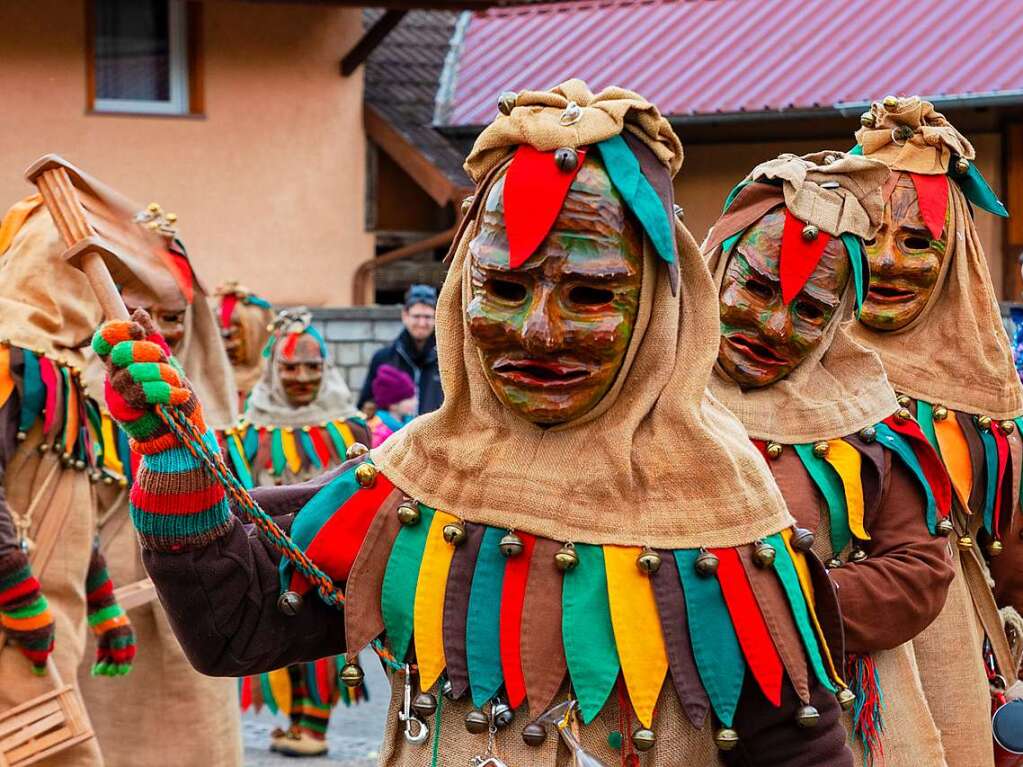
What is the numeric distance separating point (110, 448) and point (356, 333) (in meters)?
8.31

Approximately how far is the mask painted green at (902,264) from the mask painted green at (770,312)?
879 millimetres

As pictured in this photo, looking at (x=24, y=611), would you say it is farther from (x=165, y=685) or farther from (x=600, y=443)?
(x=600, y=443)

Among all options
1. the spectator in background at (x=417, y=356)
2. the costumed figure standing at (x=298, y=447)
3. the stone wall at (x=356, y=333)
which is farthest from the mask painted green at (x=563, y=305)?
the stone wall at (x=356, y=333)

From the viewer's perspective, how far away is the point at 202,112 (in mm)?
15672

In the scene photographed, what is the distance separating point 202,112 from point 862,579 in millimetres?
12419

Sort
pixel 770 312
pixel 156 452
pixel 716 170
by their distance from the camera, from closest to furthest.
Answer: pixel 156 452
pixel 770 312
pixel 716 170

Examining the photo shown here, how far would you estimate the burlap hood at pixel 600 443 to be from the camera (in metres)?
3.00

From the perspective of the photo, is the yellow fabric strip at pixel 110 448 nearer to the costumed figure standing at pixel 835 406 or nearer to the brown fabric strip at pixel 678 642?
the costumed figure standing at pixel 835 406

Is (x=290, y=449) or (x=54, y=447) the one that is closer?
(x=54, y=447)

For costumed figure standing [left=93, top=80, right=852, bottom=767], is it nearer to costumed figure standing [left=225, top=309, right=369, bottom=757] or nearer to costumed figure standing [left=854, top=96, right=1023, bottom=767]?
costumed figure standing [left=854, top=96, right=1023, bottom=767]

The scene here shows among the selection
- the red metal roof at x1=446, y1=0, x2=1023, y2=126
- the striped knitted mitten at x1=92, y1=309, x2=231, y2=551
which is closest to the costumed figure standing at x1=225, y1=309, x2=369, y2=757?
the striped knitted mitten at x1=92, y1=309, x2=231, y2=551

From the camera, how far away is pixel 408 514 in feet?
9.83

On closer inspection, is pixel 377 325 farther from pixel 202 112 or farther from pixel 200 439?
pixel 200 439

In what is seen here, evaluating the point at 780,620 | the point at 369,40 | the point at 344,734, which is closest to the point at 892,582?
the point at 780,620
